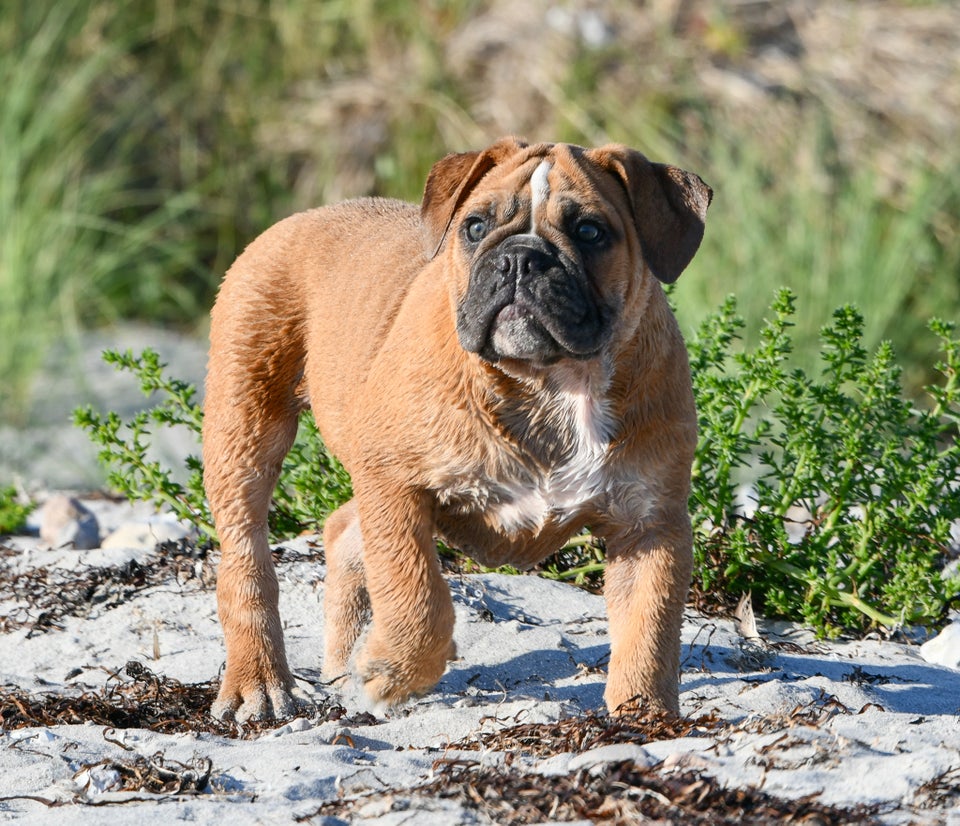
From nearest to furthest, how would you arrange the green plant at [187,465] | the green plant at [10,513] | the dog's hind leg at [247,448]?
the dog's hind leg at [247,448] → the green plant at [187,465] → the green plant at [10,513]

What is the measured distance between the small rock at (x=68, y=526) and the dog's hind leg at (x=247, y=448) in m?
1.76

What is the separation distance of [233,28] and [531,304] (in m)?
10.3

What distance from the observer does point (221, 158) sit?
1331cm

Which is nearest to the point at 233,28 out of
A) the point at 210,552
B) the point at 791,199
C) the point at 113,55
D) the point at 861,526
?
the point at 113,55

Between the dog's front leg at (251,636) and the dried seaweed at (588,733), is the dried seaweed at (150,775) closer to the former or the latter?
the dried seaweed at (588,733)

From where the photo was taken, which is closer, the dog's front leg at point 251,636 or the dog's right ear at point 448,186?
the dog's right ear at point 448,186

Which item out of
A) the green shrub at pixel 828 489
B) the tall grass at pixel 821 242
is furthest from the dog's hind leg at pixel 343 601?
the tall grass at pixel 821 242

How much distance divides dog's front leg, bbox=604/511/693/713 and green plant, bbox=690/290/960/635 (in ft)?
3.29

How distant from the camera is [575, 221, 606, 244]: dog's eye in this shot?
15.0ft

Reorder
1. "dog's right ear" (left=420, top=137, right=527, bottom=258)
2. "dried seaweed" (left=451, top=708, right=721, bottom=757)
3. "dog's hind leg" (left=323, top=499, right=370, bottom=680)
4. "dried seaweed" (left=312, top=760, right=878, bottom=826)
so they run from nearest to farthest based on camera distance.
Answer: "dried seaweed" (left=312, top=760, right=878, bottom=826) → "dried seaweed" (left=451, top=708, right=721, bottom=757) → "dog's right ear" (left=420, top=137, right=527, bottom=258) → "dog's hind leg" (left=323, top=499, right=370, bottom=680)

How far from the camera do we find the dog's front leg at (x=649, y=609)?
450 cm

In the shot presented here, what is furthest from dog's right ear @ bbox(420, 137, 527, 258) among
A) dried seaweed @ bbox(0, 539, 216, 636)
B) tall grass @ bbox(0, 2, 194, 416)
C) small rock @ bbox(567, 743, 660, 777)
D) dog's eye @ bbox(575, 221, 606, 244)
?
tall grass @ bbox(0, 2, 194, 416)

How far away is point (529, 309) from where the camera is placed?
4.37 m

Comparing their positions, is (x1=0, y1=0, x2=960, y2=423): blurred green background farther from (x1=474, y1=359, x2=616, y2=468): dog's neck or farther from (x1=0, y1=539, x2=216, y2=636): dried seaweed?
(x1=474, y1=359, x2=616, y2=468): dog's neck
